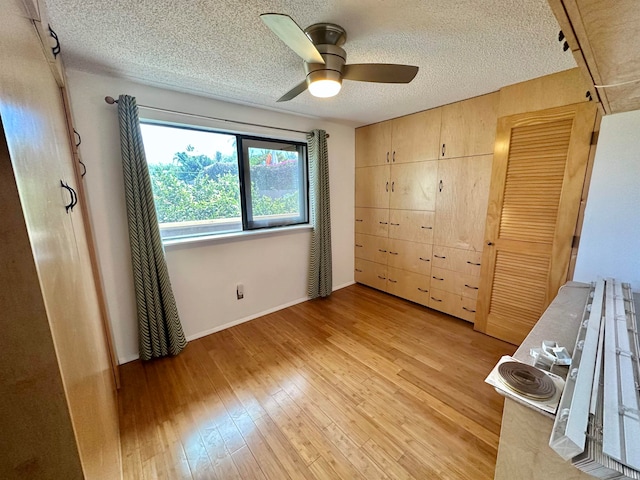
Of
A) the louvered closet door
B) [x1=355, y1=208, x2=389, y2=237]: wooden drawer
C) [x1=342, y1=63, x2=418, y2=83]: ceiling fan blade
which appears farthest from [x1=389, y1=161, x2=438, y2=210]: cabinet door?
[x1=342, y1=63, x2=418, y2=83]: ceiling fan blade

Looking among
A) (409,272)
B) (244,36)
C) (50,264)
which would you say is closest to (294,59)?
(244,36)

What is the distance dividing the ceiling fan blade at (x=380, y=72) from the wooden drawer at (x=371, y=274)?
2395 mm

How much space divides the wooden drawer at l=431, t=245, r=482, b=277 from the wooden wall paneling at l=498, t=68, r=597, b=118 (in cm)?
127

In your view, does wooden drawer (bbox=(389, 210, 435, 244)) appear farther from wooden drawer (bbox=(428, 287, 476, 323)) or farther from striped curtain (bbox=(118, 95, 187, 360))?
striped curtain (bbox=(118, 95, 187, 360))

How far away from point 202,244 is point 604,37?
8.64 ft

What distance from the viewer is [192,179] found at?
2314 millimetres

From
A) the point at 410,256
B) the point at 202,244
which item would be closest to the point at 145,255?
the point at 202,244

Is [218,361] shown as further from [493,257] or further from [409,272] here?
[493,257]

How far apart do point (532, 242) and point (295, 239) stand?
2.29m

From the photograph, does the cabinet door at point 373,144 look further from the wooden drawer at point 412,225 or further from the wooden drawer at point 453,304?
the wooden drawer at point 453,304

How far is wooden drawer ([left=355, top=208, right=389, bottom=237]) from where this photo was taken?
10.8 ft

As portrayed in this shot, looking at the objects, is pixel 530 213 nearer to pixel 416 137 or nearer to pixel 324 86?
pixel 416 137

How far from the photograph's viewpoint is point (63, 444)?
50 cm

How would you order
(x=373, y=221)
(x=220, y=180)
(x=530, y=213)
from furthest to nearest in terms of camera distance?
1. (x=373, y=221)
2. (x=220, y=180)
3. (x=530, y=213)
